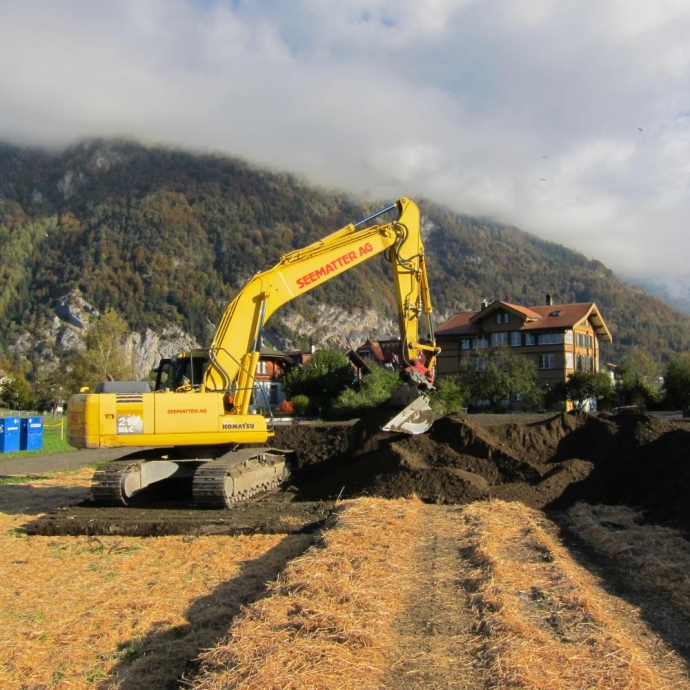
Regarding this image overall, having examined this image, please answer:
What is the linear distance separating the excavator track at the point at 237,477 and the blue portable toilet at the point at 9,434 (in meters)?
17.6

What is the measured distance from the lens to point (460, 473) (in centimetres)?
1338

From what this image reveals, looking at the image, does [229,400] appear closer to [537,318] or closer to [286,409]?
[286,409]

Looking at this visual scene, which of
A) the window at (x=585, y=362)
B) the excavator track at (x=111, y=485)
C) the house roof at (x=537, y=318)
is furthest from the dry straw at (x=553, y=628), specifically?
the window at (x=585, y=362)

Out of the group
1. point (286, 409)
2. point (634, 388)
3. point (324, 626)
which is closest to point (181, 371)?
point (324, 626)

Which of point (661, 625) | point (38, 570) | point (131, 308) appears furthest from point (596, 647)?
point (131, 308)

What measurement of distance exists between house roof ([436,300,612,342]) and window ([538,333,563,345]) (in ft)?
2.51

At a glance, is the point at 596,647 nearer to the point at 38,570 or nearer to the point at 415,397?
the point at 38,570

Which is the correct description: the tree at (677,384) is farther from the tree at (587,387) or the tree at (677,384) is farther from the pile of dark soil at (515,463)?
the pile of dark soil at (515,463)

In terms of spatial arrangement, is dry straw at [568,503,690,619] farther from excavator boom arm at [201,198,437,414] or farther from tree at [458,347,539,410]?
tree at [458,347,539,410]

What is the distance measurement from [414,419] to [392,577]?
808cm

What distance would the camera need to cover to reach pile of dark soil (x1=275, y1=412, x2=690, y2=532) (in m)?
12.7

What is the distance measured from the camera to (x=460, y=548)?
8.94 metres

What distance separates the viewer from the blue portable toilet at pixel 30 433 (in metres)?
29.3

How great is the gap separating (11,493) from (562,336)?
58.1 m
